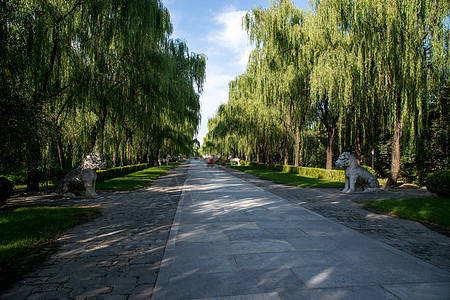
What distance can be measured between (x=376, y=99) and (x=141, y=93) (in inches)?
516

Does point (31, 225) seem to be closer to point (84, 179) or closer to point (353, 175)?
point (84, 179)

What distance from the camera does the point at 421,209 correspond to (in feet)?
24.3

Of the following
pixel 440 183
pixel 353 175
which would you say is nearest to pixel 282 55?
pixel 353 175

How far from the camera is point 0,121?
4.92 metres

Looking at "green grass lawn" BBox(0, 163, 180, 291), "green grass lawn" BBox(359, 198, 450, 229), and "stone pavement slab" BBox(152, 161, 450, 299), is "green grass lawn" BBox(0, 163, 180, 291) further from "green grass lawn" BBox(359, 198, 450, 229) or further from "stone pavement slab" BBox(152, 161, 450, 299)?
"green grass lawn" BBox(359, 198, 450, 229)

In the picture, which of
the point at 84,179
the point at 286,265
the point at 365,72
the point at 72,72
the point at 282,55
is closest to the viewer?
the point at 286,265

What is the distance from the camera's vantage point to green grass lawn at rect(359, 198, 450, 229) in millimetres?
6504

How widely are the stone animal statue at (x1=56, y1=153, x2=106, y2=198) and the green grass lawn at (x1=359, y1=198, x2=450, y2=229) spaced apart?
9.63 m

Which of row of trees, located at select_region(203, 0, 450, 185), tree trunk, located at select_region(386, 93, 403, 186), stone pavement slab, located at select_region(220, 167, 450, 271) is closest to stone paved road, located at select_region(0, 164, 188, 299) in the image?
stone pavement slab, located at select_region(220, 167, 450, 271)

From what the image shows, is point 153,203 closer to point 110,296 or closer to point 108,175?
point 110,296

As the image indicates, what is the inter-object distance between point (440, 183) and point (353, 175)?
2890mm

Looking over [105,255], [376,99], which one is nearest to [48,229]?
[105,255]

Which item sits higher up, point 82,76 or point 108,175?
A: point 82,76

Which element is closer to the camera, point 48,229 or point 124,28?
point 48,229
